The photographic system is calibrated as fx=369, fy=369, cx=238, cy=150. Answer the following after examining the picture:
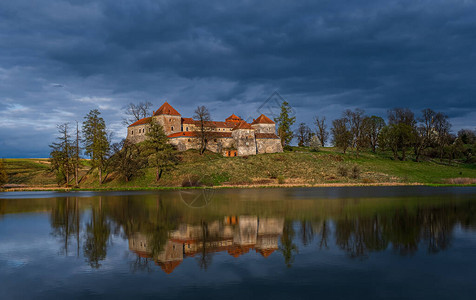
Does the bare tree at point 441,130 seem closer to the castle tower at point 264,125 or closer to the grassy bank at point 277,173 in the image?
the grassy bank at point 277,173

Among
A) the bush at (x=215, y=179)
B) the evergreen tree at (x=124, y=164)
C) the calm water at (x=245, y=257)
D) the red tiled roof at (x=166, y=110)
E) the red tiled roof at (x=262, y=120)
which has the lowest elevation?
the calm water at (x=245, y=257)

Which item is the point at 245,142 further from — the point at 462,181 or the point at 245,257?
the point at 245,257

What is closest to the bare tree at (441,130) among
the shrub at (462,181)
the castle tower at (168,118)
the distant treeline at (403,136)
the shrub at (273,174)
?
the distant treeline at (403,136)

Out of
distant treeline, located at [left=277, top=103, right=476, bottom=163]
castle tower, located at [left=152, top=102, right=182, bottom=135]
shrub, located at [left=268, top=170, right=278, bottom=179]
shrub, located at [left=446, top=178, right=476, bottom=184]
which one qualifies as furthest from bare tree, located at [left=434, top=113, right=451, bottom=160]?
castle tower, located at [left=152, top=102, right=182, bottom=135]

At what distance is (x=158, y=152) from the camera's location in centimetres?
6775

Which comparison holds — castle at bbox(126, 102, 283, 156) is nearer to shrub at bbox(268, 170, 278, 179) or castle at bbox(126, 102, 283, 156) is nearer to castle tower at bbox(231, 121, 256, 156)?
castle tower at bbox(231, 121, 256, 156)

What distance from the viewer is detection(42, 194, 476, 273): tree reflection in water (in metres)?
13.9

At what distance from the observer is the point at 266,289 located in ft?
31.6

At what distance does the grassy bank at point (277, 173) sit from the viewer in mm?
63378

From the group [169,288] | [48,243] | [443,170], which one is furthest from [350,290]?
[443,170]

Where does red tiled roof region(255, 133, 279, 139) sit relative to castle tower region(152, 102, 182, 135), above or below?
below

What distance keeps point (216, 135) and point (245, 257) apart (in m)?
79.5

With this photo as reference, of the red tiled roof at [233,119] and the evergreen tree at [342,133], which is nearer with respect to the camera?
the evergreen tree at [342,133]

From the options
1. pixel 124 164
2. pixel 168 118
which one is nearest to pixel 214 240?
pixel 124 164
